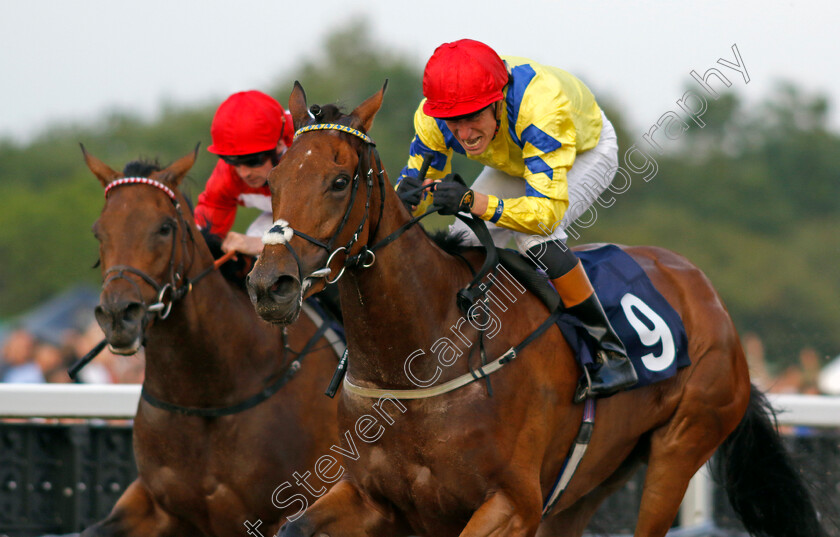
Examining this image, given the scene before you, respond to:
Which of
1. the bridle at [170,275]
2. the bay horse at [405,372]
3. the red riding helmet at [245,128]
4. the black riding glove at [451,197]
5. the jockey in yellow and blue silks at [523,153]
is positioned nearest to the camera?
the bay horse at [405,372]

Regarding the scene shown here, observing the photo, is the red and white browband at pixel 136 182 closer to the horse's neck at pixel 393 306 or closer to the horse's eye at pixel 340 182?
the horse's neck at pixel 393 306

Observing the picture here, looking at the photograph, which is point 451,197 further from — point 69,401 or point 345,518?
point 69,401

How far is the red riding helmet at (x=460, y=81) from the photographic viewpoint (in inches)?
122

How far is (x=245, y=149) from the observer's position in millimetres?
4074

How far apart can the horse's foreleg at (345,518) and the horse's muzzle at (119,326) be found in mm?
803

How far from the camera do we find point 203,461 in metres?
3.71

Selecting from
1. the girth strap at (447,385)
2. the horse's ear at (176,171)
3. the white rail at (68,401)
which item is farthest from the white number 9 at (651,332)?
the white rail at (68,401)

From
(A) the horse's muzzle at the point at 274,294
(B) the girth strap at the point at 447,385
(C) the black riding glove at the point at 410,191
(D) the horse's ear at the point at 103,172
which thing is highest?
(A) the horse's muzzle at the point at 274,294

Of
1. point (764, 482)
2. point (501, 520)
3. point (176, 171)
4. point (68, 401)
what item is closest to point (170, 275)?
point (176, 171)

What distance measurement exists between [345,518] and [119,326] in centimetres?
98

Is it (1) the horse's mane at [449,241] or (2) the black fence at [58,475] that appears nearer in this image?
(1) the horse's mane at [449,241]

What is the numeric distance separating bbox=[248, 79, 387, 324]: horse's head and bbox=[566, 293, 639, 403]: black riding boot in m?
0.95

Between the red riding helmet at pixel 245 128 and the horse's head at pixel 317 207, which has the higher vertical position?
the horse's head at pixel 317 207

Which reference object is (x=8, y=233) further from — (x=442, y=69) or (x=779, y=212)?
(x=442, y=69)
